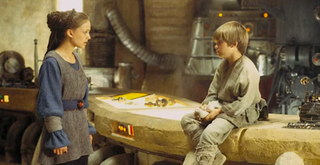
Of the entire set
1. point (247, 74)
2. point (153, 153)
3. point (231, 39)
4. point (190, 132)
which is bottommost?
point (153, 153)

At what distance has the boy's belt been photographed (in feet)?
12.9

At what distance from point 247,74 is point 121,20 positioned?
7889 mm

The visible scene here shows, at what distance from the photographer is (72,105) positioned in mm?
3951

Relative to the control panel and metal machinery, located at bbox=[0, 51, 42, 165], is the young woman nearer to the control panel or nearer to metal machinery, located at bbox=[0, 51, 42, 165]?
the control panel

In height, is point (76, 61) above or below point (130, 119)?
above

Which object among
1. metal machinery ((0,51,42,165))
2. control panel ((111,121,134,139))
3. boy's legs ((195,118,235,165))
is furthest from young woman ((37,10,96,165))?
metal machinery ((0,51,42,165))

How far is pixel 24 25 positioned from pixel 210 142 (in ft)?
22.0

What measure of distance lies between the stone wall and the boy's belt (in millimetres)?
6212

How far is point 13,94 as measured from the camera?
8.38 meters

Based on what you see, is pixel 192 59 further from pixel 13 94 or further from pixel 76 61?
pixel 76 61

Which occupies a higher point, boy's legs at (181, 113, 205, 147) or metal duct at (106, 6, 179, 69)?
metal duct at (106, 6, 179, 69)

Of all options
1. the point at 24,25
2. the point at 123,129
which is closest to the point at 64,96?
the point at 123,129

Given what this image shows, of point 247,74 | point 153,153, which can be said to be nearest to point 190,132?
point 247,74

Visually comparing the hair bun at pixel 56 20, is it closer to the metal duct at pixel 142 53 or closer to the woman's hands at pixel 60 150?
the woman's hands at pixel 60 150
